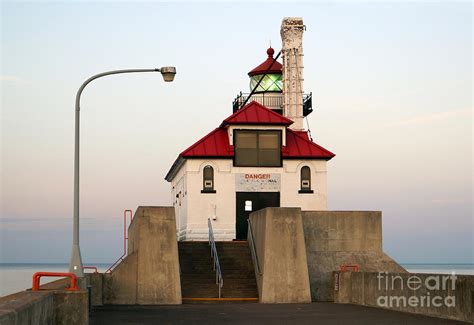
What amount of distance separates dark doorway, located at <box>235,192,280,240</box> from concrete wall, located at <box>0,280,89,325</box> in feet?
66.2

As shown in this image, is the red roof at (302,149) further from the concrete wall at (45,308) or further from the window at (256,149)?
the concrete wall at (45,308)

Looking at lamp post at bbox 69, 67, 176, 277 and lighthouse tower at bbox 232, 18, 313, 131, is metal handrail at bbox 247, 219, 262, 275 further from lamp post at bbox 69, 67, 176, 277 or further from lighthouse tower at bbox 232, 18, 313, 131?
lighthouse tower at bbox 232, 18, 313, 131

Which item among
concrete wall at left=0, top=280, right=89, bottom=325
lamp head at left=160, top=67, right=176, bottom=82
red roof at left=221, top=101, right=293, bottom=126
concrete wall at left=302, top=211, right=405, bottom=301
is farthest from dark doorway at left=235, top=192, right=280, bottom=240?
concrete wall at left=0, top=280, right=89, bottom=325

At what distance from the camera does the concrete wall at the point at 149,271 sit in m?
27.7

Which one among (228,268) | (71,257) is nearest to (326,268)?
(228,268)

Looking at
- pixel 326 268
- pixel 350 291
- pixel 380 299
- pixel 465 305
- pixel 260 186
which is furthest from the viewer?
pixel 260 186

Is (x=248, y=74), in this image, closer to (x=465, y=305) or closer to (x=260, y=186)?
(x=260, y=186)

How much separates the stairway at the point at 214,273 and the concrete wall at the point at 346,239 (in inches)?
101

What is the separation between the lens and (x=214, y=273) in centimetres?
3025

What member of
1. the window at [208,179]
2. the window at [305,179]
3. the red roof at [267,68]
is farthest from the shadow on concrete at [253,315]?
the red roof at [267,68]

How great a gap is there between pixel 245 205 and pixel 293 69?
9981 millimetres

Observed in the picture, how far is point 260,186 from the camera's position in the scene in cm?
3750

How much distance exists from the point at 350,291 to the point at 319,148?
12147mm

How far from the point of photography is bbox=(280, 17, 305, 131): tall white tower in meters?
43.8
